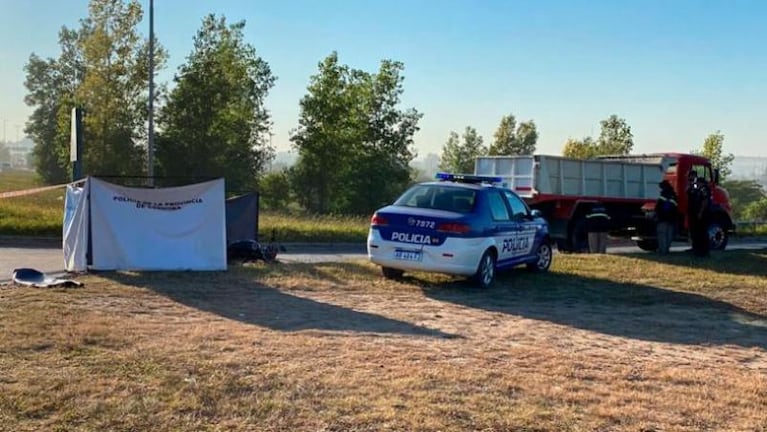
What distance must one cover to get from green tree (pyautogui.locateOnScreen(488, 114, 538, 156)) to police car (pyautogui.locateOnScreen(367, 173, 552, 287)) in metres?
49.8

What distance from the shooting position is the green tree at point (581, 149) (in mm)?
52688

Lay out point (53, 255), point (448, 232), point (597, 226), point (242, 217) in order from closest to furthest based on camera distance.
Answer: point (448, 232) → point (242, 217) → point (53, 255) → point (597, 226)

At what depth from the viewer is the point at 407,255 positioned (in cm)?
1077

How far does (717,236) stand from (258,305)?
51.3 ft

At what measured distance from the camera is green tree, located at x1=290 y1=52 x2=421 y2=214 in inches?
1825

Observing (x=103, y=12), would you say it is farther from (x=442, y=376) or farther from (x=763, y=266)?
(x=442, y=376)

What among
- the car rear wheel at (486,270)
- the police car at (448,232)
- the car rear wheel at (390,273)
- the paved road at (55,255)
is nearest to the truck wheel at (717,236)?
the paved road at (55,255)

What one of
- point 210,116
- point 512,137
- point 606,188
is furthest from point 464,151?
point 606,188

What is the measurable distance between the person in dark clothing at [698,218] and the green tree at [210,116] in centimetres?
2669

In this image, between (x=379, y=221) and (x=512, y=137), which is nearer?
(x=379, y=221)

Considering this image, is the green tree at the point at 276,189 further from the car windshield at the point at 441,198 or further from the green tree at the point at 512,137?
the car windshield at the point at 441,198

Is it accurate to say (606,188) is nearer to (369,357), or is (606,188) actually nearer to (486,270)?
(486,270)

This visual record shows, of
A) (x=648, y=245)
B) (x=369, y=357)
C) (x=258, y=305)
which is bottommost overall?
(x=369, y=357)

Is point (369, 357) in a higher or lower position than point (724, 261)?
lower
